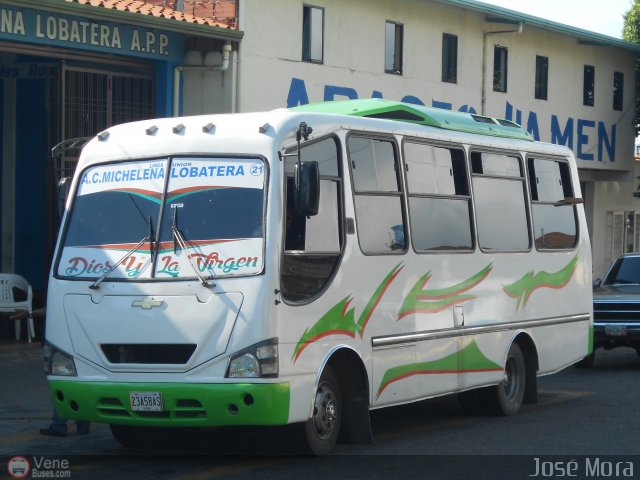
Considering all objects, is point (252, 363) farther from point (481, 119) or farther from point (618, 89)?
point (618, 89)

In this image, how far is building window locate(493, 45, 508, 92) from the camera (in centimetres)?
2923

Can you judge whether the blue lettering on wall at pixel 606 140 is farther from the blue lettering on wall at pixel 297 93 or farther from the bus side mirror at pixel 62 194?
the bus side mirror at pixel 62 194

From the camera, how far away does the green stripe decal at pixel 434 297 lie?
11.1m

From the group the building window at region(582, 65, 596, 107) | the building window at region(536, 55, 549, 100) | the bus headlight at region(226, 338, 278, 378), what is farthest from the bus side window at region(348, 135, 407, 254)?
the building window at region(582, 65, 596, 107)

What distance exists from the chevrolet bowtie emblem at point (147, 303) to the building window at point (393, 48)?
16243 millimetres

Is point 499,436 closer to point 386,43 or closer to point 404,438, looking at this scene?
point 404,438

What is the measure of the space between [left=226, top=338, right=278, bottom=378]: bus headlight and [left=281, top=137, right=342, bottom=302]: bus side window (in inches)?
19.5

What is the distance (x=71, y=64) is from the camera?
1856 cm

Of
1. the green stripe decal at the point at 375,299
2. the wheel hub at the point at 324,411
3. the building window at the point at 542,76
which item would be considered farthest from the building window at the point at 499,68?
the wheel hub at the point at 324,411

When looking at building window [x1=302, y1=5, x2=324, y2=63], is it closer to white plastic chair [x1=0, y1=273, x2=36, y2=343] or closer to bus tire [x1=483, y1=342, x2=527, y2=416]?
white plastic chair [x1=0, y1=273, x2=36, y2=343]

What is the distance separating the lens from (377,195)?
10.8m

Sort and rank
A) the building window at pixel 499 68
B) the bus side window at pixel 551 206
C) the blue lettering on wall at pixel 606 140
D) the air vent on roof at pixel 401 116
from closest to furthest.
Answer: the air vent on roof at pixel 401 116 < the bus side window at pixel 551 206 < the building window at pixel 499 68 < the blue lettering on wall at pixel 606 140

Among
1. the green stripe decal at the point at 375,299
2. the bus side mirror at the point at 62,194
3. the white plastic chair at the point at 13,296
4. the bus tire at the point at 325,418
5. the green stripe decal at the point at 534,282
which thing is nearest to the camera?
the bus tire at the point at 325,418

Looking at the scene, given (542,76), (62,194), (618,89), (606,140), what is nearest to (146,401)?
(62,194)
